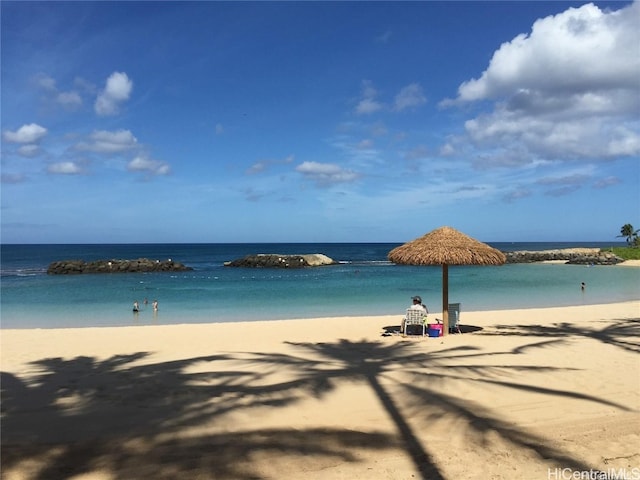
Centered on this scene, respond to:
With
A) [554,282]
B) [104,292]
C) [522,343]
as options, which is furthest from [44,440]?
[554,282]

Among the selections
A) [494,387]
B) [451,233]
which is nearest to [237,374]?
[494,387]

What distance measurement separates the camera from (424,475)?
4.18 meters

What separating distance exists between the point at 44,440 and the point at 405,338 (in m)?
8.00

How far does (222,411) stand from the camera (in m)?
5.90

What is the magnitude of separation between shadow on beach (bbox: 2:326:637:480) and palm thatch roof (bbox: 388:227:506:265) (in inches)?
104

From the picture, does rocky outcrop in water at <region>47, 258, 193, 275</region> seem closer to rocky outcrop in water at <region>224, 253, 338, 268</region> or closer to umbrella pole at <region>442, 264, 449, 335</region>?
rocky outcrop in water at <region>224, 253, 338, 268</region>

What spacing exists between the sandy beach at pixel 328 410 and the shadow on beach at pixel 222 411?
25mm

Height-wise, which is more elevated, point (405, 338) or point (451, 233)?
point (451, 233)

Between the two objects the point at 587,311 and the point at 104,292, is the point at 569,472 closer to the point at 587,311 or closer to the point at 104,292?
the point at 587,311

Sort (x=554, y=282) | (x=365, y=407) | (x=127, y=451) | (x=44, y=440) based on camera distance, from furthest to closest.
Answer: (x=554, y=282) < (x=365, y=407) < (x=44, y=440) < (x=127, y=451)

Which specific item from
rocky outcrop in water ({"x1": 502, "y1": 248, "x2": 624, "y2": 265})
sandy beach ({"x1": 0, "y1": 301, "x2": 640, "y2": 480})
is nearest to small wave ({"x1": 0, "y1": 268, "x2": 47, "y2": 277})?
sandy beach ({"x1": 0, "y1": 301, "x2": 640, "y2": 480})

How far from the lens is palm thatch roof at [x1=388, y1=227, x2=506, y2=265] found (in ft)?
37.2

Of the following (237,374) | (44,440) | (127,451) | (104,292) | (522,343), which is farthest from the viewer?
(104,292)

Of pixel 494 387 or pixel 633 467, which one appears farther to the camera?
pixel 494 387
